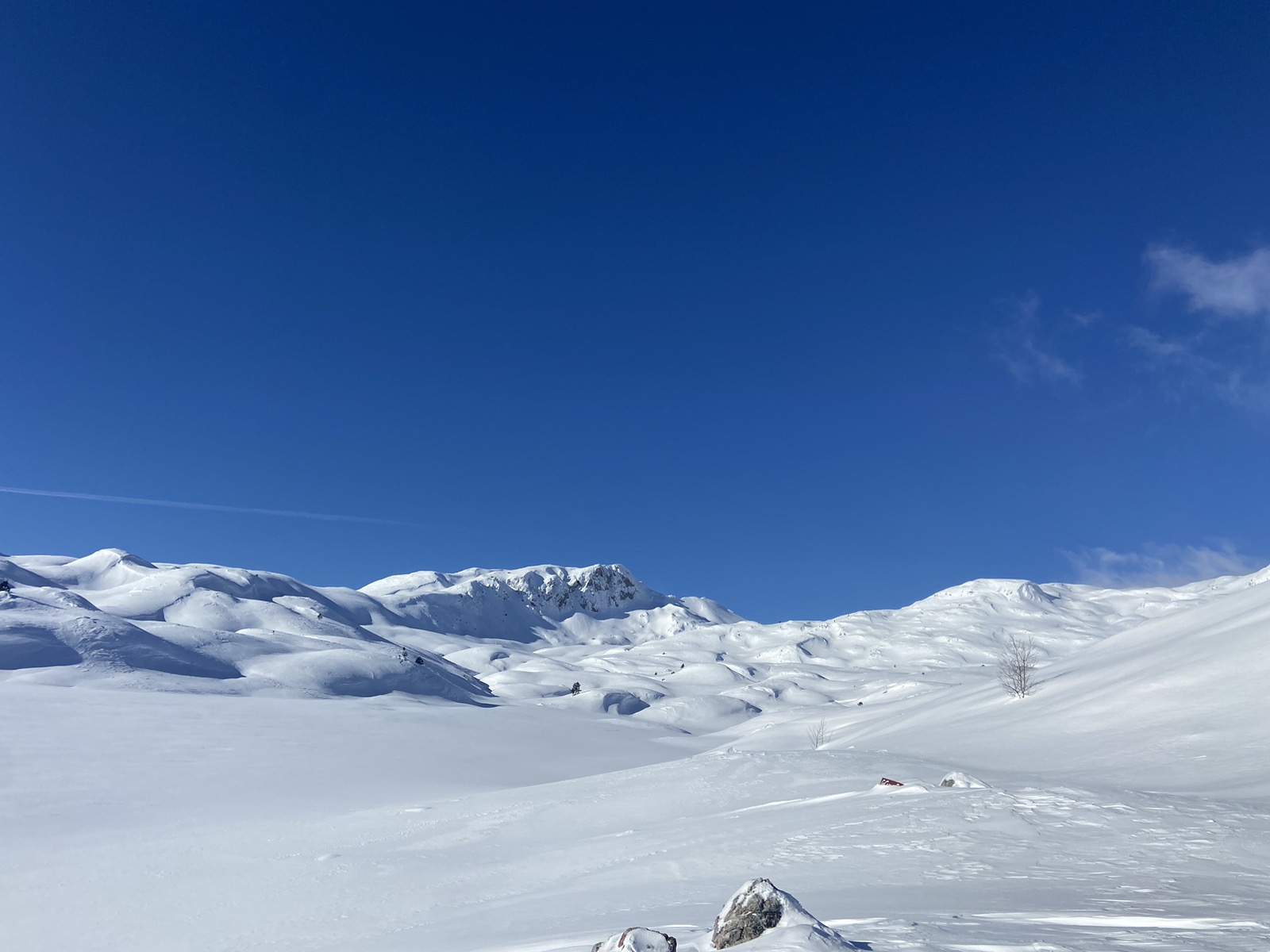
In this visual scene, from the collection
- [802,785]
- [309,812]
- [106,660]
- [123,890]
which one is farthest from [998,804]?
[106,660]

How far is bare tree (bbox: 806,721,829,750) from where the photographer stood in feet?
143

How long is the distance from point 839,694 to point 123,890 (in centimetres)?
12240

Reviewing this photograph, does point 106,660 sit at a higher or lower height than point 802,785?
higher

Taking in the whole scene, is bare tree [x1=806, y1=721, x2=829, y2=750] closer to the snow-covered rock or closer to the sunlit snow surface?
the sunlit snow surface

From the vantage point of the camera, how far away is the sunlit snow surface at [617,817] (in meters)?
8.99

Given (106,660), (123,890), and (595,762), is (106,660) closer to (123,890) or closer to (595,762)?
(595,762)

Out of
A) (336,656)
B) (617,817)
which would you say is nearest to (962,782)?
(617,817)

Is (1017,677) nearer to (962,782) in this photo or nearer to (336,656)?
(962,782)

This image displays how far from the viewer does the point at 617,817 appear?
17.8 m

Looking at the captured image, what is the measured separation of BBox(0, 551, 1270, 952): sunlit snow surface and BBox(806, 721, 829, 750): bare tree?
126 centimetres

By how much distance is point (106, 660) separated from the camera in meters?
45.8

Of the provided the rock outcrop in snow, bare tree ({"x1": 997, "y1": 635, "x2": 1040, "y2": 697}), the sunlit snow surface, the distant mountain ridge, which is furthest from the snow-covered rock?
the distant mountain ridge

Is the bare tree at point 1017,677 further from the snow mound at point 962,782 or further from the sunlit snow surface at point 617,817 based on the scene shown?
the snow mound at point 962,782

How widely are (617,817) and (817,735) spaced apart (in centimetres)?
3405
